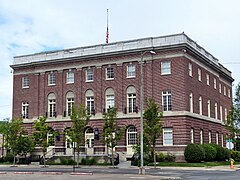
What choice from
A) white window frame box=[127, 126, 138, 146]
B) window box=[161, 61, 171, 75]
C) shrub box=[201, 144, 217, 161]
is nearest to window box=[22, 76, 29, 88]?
white window frame box=[127, 126, 138, 146]

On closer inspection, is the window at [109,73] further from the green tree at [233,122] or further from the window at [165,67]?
the green tree at [233,122]

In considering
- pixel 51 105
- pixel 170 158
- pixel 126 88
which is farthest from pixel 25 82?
pixel 170 158

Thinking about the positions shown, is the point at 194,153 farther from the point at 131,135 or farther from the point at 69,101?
the point at 69,101

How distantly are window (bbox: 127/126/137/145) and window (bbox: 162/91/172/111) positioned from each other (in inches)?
192

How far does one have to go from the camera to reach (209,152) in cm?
5156

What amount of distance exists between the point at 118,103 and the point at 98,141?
563cm

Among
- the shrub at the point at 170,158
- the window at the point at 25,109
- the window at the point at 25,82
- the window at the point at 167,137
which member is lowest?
the shrub at the point at 170,158

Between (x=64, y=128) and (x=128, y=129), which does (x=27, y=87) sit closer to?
(x=64, y=128)

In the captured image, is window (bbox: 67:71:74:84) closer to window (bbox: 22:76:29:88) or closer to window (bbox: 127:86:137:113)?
window (bbox: 22:76:29:88)

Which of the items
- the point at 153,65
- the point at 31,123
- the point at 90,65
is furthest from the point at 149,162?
the point at 31,123

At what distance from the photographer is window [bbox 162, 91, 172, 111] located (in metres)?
52.2

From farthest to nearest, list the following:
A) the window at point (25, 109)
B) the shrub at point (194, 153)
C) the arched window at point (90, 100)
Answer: the window at point (25, 109) → the arched window at point (90, 100) → the shrub at point (194, 153)

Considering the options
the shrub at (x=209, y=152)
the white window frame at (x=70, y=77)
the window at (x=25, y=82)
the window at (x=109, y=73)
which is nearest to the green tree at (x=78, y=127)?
the window at (x=109, y=73)

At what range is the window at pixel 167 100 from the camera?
52.2m
